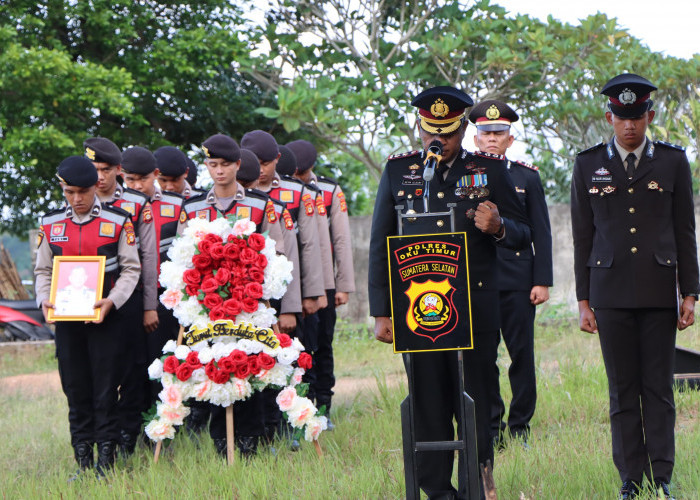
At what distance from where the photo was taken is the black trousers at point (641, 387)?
4.68 m

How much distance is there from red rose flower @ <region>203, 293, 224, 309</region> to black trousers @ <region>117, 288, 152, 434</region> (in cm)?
59

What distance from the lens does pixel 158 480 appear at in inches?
216

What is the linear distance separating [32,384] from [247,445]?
18.1 ft

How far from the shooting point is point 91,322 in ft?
19.9

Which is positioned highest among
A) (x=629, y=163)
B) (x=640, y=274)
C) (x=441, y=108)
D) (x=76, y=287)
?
(x=441, y=108)

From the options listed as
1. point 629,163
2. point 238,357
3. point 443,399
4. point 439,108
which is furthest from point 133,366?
point 629,163

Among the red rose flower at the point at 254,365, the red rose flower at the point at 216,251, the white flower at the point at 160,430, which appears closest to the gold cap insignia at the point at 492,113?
the red rose flower at the point at 216,251

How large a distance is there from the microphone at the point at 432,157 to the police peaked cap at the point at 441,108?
186 mm

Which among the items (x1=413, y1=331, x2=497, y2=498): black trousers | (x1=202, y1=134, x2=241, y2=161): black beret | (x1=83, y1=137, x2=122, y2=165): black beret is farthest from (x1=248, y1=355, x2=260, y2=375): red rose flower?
(x1=413, y1=331, x2=497, y2=498): black trousers

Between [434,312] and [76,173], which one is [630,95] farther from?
[76,173]

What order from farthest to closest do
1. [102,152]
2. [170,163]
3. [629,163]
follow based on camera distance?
[170,163] < [102,152] < [629,163]

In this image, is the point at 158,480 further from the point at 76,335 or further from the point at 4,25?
the point at 4,25

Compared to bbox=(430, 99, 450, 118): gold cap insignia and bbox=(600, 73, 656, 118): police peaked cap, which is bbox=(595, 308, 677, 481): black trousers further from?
bbox=(430, 99, 450, 118): gold cap insignia

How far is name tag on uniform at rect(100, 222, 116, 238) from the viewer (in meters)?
6.10
